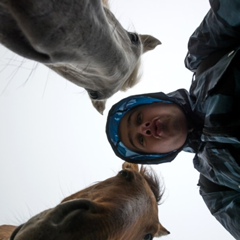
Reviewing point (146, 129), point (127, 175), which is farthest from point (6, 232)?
point (146, 129)

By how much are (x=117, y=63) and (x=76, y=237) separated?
29.6 inches

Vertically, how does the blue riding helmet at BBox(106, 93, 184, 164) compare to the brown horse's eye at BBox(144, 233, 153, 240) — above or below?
above

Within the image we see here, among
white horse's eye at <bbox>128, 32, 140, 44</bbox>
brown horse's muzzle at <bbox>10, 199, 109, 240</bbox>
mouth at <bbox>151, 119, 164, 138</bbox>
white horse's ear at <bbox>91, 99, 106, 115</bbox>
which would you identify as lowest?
mouth at <bbox>151, 119, 164, 138</bbox>

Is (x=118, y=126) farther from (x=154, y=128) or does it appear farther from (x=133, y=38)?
(x=133, y=38)

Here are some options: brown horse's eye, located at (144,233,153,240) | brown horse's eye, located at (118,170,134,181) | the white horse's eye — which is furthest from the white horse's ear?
brown horse's eye, located at (144,233,153,240)

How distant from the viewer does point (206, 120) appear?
187cm

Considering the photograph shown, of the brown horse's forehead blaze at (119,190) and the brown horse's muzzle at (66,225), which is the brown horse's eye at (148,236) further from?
the brown horse's muzzle at (66,225)

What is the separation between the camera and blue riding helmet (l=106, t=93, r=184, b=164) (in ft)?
8.86

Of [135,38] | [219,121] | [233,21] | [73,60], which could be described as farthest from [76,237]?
[233,21]

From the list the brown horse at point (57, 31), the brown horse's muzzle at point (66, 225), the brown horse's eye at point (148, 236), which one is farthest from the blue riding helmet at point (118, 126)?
the brown horse at point (57, 31)

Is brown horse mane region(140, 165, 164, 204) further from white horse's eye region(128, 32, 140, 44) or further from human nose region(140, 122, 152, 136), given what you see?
white horse's eye region(128, 32, 140, 44)

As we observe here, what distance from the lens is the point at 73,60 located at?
1011 millimetres

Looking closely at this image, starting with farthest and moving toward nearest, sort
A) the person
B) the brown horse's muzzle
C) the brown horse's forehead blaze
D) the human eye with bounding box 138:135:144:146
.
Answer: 1. the human eye with bounding box 138:135:144:146
2. the brown horse's forehead blaze
3. the person
4. the brown horse's muzzle

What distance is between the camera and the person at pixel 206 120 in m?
1.74
